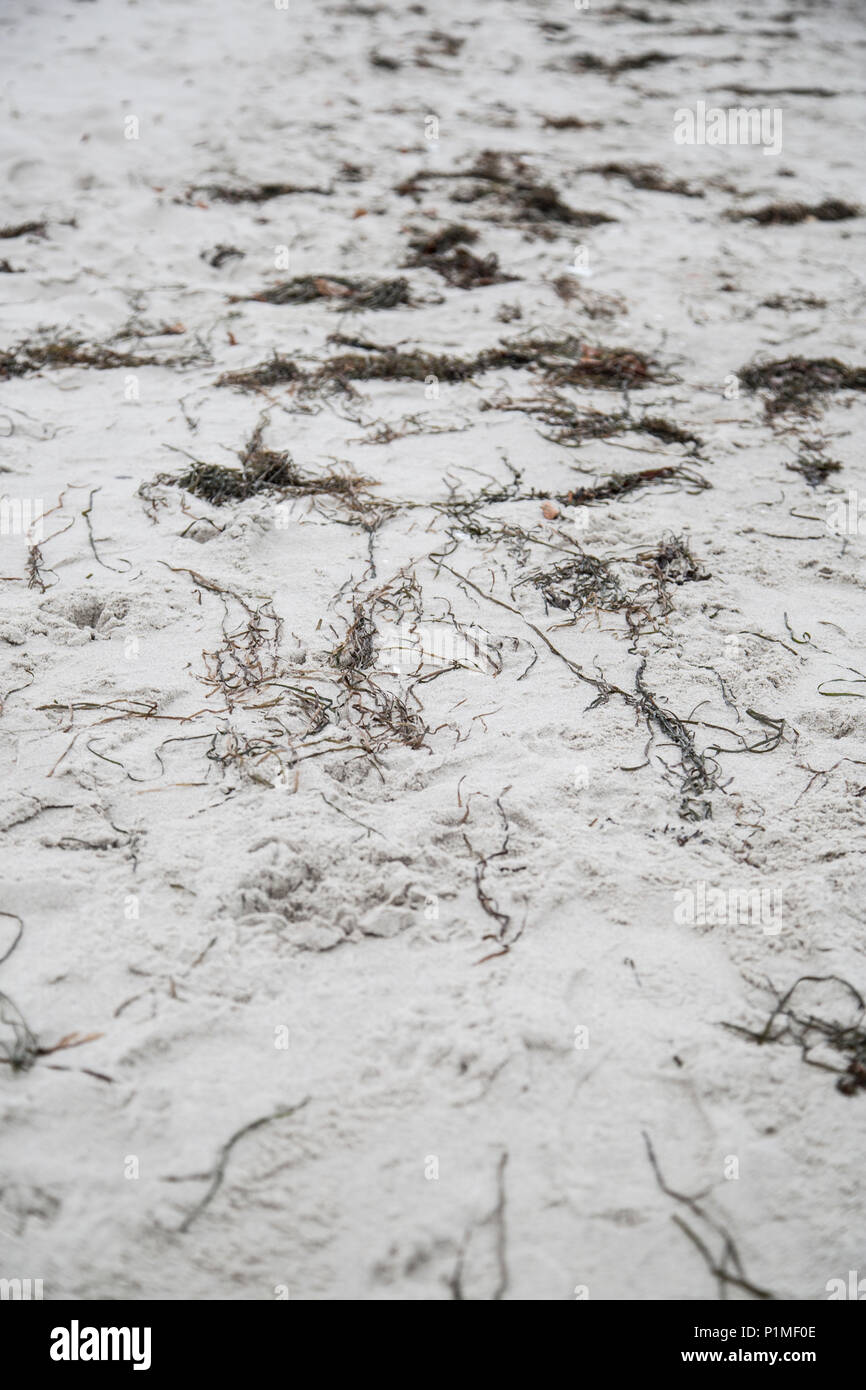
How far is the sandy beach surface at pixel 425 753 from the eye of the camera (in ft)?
4.09

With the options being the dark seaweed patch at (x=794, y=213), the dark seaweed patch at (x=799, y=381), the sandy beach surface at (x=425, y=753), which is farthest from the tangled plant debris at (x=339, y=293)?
the dark seaweed patch at (x=794, y=213)

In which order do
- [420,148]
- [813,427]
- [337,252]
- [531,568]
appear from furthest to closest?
[420,148] → [337,252] → [813,427] → [531,568]

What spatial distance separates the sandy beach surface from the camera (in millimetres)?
1246

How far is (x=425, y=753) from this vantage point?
190 cm

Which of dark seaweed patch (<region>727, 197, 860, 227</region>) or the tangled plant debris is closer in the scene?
the tangled plant debris

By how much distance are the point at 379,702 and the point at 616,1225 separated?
1.17m

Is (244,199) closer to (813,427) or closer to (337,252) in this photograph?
(337,252)

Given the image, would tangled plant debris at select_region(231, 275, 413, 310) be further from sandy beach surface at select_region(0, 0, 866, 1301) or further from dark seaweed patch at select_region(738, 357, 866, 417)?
dark seaweed patch at select_region(738, 357, 866, 417)

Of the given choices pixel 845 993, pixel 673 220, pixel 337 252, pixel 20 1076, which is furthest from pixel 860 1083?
pixel 673 220

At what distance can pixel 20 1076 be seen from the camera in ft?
4.40

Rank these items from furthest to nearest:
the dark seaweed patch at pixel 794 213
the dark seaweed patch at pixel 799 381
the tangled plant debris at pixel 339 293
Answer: the dark seaweed patch at pixel 794 213, the tangled plant debris at pixel 339 293, the dark seaweed patch at pixel 799 381

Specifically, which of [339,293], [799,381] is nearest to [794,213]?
[799,381]

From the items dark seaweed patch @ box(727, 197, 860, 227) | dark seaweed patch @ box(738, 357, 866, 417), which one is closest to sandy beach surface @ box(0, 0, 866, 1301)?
dark seaweed patch @ box(738, 357, 866, 417)

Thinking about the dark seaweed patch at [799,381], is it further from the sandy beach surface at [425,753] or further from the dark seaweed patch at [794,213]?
the dark seaweed patch at [794,213]
